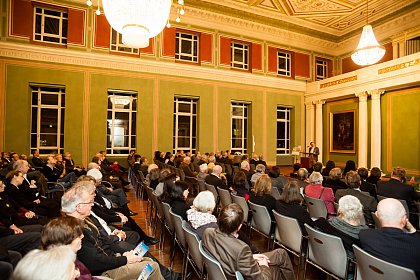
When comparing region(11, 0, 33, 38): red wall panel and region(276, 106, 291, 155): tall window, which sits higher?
region(11, 0, 33, 38): red wall panel

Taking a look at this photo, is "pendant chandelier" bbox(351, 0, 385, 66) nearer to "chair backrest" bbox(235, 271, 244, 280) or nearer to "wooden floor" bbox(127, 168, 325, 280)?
"wooden floor" bbox(127, 168, 325, 280)

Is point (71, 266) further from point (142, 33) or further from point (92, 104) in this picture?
point (92, 104)

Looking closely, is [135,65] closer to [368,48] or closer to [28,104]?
[28,104]

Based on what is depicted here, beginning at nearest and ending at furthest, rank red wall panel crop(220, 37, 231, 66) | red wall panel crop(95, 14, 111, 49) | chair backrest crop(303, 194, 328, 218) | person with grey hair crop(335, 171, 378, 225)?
person with grey hair crop(335, 171, 378, 225), chair backrest crop(303, 194, 328, 218), red wall panel crop(95, 14, 111, 49), red wall panel crop(220, 37, 231, 66)

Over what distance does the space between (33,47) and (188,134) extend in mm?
6592

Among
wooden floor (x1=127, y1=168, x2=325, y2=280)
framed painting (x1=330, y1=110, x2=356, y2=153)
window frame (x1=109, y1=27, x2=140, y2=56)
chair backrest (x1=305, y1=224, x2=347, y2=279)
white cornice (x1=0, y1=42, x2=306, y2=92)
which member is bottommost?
wooden floor (x1=127, y1=168, x2=325, y2=280)

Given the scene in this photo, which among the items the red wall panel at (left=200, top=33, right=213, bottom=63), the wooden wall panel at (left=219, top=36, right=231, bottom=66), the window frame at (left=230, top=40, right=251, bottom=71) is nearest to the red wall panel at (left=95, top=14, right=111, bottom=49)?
the red wall panel at (left=200, top=33, right=213, bottom=63)

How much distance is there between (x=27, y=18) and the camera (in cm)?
933

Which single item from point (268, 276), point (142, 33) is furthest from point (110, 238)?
point (142, 33)

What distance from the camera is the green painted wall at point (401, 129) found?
980cm

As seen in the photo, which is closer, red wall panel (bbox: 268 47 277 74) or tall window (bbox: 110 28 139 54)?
tall window (bbox: 110 28 139 54)

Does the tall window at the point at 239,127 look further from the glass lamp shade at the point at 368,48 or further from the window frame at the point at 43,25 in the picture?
the window frame at the point at 43,25

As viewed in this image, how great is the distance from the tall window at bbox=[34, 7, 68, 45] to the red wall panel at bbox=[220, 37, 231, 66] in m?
6.36

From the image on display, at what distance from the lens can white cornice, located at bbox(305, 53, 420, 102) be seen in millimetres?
9312
